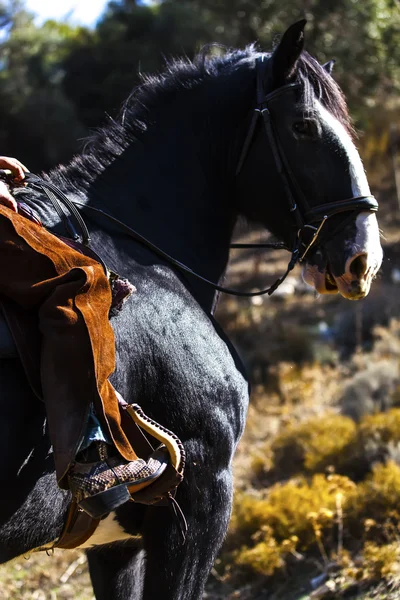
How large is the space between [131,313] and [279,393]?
261 inches

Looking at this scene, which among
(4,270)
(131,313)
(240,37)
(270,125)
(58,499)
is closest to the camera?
(4,270)

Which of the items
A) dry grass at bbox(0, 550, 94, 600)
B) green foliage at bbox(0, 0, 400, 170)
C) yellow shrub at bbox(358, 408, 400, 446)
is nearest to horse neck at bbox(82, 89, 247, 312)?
dry grass at bbox(0, 550, 94, 600)

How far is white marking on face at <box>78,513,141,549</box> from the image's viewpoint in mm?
2793

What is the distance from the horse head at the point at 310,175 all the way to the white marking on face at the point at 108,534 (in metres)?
1.32

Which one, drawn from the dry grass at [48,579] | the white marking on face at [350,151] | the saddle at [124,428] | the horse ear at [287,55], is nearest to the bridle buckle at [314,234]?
the white marking on face at [350,151]

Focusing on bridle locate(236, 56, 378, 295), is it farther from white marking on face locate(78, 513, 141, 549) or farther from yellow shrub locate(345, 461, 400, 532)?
yellow shrub locate(345, 461, 400, 532)

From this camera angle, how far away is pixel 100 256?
2.76m

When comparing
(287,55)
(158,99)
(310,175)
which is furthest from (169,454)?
(287,55)

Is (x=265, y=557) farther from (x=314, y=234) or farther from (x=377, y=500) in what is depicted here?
(x=314, y=234)

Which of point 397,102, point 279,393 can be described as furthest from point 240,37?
point 279,393

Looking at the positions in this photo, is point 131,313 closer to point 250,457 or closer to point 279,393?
point 250,457

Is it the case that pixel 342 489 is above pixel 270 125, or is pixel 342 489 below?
below

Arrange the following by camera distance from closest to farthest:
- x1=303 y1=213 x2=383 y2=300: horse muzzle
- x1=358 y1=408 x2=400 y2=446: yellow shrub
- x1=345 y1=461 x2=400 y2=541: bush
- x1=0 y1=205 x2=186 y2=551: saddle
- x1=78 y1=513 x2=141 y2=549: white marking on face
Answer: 1. x1=0 y1=205 x2=186 y2=551: saddle
2. x1=78 y1=513 x2=141 y2=549: white marking on face
3. x1=303 y1=213 x2=383 y2=300: horse muzzle
4. x1=345 y1=461 x2=400 y2=541: bush
5. x1=358 y1=408 x2=400 y2=446: yellow shrub

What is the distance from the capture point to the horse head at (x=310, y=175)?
9.64 ft
